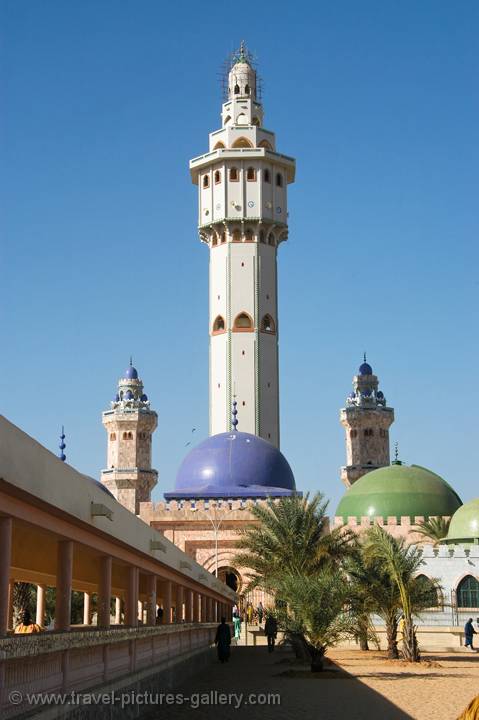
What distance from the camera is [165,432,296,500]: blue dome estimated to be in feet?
140

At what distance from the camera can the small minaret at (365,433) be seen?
68062mm

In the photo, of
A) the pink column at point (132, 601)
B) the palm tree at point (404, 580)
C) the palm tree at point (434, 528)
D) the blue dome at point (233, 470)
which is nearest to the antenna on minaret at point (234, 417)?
the blue dome at point (233, 470)

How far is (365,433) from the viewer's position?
227 ft

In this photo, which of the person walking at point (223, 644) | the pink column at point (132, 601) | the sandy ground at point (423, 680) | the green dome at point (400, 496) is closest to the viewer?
the sandy ground at point (423, 680)

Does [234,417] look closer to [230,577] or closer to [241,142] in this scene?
[230,577]

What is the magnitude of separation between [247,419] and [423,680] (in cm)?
2916

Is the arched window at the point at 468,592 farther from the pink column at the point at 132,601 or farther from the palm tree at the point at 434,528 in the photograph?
the pink column at the point at 132,601

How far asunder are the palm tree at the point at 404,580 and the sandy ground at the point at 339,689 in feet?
2.02

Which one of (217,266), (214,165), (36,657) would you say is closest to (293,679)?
(36,657)

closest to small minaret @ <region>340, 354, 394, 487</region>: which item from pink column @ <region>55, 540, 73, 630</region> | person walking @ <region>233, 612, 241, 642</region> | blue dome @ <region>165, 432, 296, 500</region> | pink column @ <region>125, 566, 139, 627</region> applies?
blue dome @ <region>165, 432, 296, 500</region>

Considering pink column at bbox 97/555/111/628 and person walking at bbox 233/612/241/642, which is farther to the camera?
person walking at bbox 233/612/241/642

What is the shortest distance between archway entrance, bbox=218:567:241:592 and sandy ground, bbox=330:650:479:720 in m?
14.4

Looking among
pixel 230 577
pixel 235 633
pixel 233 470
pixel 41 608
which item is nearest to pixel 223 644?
pixel 41 608

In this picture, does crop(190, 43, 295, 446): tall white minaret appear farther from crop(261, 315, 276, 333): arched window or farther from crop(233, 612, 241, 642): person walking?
crop(233, 612, 241, 642): person walking
